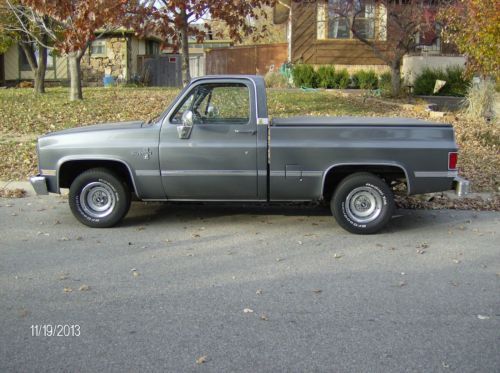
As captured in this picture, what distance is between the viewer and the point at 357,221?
24.5ft

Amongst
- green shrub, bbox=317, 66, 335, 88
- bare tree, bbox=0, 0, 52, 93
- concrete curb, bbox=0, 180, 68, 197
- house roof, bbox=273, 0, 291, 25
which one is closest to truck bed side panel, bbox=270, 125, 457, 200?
concrete curb, bbox=0, 180, 68, 197

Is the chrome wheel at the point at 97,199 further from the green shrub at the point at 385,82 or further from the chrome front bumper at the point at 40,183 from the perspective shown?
the green shrub at the point at 385,82

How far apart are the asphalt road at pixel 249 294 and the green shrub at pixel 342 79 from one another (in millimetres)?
15888

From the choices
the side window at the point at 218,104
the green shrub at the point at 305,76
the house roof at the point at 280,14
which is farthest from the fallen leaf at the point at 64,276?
the house roof at the point at 280,14

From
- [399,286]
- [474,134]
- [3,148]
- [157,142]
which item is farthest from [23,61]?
[399,286]

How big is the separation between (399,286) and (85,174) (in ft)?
12.8

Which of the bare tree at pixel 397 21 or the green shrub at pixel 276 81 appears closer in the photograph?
the bare tree at pixel 397 21

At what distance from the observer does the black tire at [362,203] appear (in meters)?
7.36

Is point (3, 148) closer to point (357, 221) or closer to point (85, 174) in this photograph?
point (85, 174)

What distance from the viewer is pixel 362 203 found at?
294 inches

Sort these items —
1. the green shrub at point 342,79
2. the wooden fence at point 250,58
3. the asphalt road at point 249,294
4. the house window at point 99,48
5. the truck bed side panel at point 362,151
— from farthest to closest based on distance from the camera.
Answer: the house window at point 99,48
the wooden fence at point 250,58
the green shrub at point 342,79
the truck bed side panel at point 362,151
the asphalt road at point 249,294

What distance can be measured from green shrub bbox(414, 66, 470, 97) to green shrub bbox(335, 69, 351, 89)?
2785mm

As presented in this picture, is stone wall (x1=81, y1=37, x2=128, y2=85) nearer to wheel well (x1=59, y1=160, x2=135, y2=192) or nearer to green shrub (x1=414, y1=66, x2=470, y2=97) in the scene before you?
green shrub (x1=414, y1=66, x2=470, y2=97)

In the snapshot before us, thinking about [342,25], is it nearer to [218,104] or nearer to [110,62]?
[110,62]
